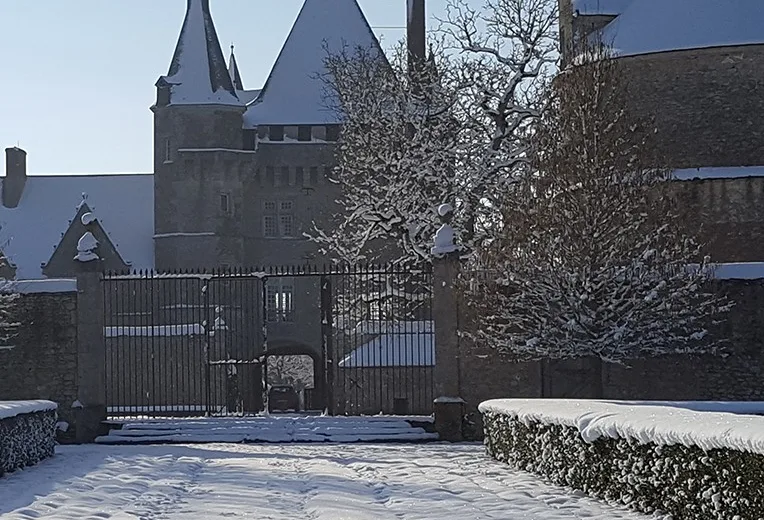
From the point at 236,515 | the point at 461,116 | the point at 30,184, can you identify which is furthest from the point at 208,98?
the point at 236,515

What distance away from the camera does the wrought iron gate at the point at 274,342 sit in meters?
19.0

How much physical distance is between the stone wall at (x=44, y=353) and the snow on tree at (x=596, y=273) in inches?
247

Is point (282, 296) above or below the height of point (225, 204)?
below

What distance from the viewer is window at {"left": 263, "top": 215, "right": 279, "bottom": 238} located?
42500mm

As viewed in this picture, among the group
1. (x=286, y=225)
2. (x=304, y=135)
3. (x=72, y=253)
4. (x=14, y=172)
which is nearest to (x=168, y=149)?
(x=304, y=135)

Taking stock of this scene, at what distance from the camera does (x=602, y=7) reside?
28844mm

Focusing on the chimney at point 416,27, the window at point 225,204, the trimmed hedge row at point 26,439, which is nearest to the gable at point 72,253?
the window at point 225,204

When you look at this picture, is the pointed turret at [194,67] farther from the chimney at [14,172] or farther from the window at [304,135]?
the chimney at [14,172]

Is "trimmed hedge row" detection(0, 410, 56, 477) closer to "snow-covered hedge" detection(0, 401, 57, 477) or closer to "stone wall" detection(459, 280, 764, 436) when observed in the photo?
"snow-covered hedge" detection(0, 401, 57, 477)

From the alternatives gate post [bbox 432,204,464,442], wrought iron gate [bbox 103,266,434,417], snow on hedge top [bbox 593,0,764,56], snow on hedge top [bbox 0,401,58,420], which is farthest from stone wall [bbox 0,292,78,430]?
snow on hedge top [bbox 593,0,764,56]

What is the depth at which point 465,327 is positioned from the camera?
17.4 m

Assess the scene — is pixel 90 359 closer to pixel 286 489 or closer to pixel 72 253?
pixel 286 489

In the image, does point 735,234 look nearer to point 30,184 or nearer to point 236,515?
point 236,515

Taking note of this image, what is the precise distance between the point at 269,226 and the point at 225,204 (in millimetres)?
2012
